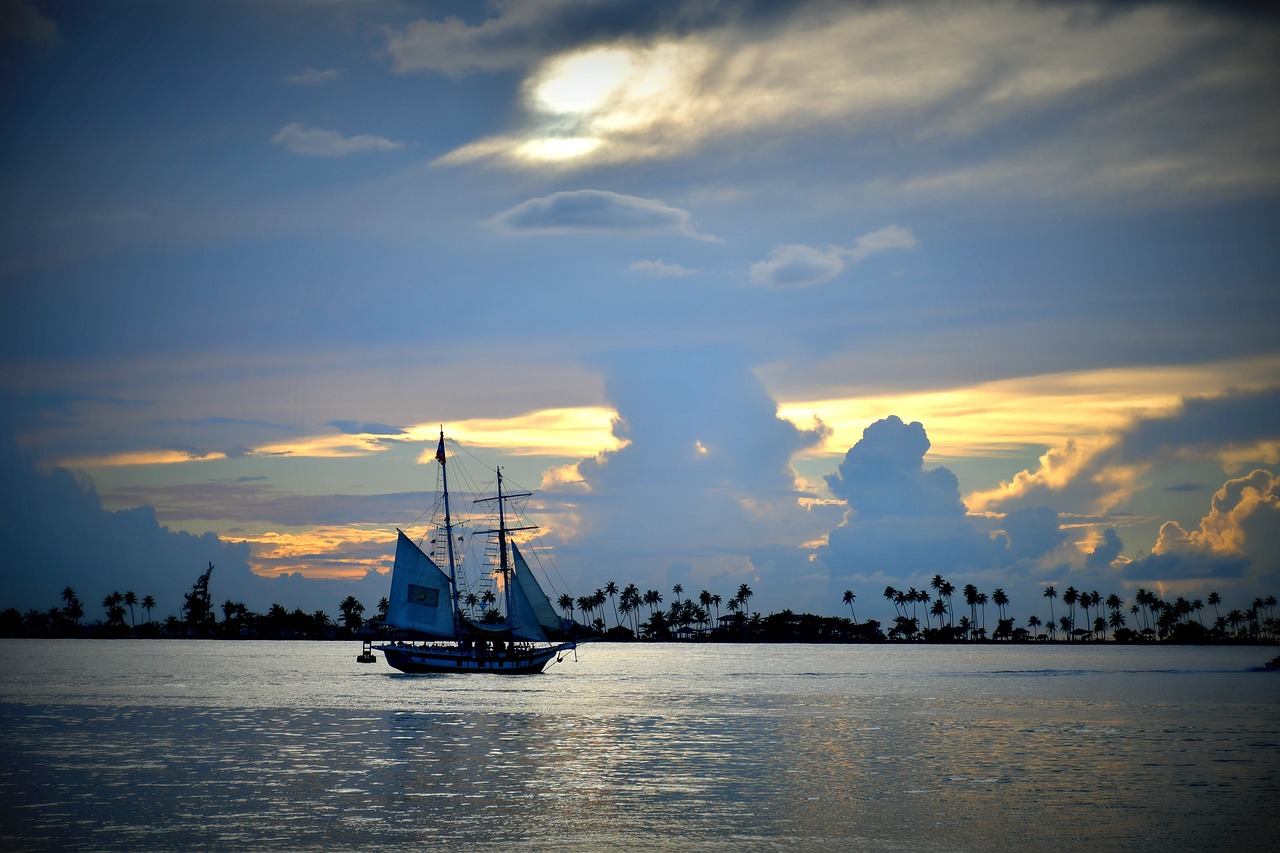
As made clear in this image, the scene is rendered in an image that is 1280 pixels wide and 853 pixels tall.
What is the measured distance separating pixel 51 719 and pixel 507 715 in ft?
88.8

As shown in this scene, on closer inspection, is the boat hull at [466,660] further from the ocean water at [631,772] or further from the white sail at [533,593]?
the ocean water at [631,772]

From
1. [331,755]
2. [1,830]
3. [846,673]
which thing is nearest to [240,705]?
[331,755]

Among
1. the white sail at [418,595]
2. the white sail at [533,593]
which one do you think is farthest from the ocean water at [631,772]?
the white sail at [533,593]

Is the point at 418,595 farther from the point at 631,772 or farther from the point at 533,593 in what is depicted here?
the point at 631,772

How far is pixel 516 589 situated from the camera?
113m

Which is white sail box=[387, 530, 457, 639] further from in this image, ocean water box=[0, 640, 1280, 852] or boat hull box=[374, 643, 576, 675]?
ocean water box=[0, 640, 1280, 852]

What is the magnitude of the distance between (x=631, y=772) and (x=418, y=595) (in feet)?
218

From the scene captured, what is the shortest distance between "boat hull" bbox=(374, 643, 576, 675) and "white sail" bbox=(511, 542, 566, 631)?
16.8 ft

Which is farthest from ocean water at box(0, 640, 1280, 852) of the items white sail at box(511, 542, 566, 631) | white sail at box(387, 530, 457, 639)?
white sail at box(511, 542, 566, 631)

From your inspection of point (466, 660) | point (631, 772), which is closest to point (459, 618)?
point (466, 660)

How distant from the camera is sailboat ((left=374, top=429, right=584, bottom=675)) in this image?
104062 millimetres

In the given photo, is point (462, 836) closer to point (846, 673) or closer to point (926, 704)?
point (926, 704)

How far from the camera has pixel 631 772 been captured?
42031mm

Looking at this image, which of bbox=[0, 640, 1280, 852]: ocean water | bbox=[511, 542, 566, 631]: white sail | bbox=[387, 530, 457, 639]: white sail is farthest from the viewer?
bbox=[511, 542, 566, 631]: white sail
